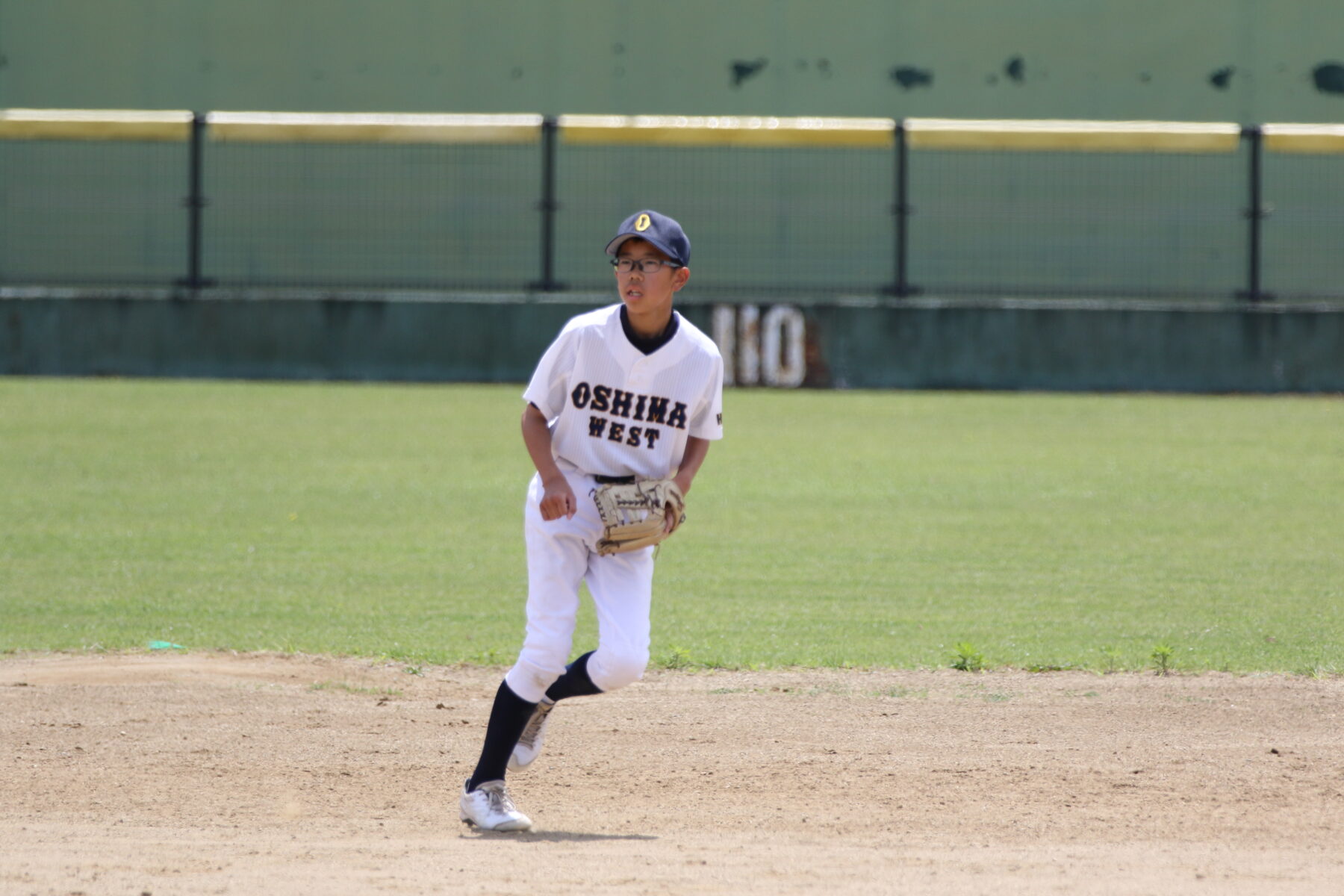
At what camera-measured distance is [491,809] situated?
4.91 metres

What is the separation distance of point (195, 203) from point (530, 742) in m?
14.1

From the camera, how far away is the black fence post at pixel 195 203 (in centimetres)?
1780

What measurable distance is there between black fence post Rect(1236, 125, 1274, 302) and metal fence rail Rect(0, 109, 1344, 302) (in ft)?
1.52

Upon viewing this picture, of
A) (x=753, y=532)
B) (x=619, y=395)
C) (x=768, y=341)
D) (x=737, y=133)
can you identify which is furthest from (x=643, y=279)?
(x=737, y=133)

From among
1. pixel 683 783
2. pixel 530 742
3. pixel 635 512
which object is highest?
pixel 635 512

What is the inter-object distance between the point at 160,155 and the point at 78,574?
1146 cm

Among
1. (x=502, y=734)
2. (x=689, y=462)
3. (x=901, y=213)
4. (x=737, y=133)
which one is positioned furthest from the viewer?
(x=737, y=133)

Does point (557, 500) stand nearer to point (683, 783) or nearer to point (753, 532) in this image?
point (683, 783)

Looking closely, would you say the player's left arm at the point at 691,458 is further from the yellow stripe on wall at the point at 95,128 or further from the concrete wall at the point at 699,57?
the concrete wall at the point at 699,57

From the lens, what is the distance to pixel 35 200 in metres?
18.7

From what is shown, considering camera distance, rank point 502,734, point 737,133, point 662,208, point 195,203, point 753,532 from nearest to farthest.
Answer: point 502,734 → point 753,532 → point 195,203 → point 737,133 → point 662,208

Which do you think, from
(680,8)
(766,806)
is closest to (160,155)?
(680,8)

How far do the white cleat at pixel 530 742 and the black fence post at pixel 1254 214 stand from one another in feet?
47.8

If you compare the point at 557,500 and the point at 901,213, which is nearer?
the point at 557,500
